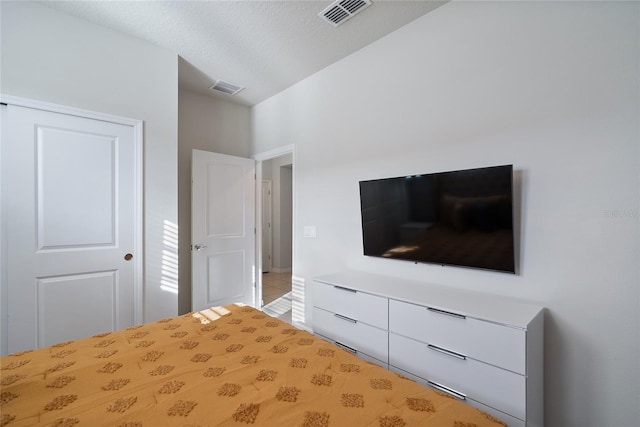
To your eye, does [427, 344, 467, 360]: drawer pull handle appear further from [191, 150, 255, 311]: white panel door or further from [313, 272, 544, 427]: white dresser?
[191, 150, 255, 311]: white panel door

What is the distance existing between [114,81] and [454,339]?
329 cm

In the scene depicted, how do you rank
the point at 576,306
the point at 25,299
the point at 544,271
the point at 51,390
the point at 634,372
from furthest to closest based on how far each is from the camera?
the point at 25,299 < the point at 544,271 < the point at 576,306 < the point at 634,372 < the point at 51,390

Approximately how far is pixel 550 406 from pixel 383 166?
6.34 ft

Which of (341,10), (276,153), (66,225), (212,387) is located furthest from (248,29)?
(212,387)

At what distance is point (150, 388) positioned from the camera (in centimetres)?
108

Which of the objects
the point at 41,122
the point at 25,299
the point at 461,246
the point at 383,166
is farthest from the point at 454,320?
the point at 41,122

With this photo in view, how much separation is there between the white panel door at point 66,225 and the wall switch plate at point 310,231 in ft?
5.48

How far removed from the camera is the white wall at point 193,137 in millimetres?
3604

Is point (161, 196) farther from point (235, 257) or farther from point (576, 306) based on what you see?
point (576, 306)

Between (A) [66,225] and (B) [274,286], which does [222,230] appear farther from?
(B) [274,286]

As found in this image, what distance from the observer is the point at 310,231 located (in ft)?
10.6

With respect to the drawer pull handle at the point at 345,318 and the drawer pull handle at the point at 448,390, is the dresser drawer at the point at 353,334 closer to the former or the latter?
the drawer pull handle at the point at 345,318

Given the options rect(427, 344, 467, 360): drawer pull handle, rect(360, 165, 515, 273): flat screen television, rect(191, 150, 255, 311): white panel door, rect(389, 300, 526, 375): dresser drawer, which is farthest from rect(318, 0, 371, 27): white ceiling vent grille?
rect(427, 344, 467, 360): drawer pull handle

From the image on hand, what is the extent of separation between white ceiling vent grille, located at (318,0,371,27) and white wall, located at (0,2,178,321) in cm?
156
